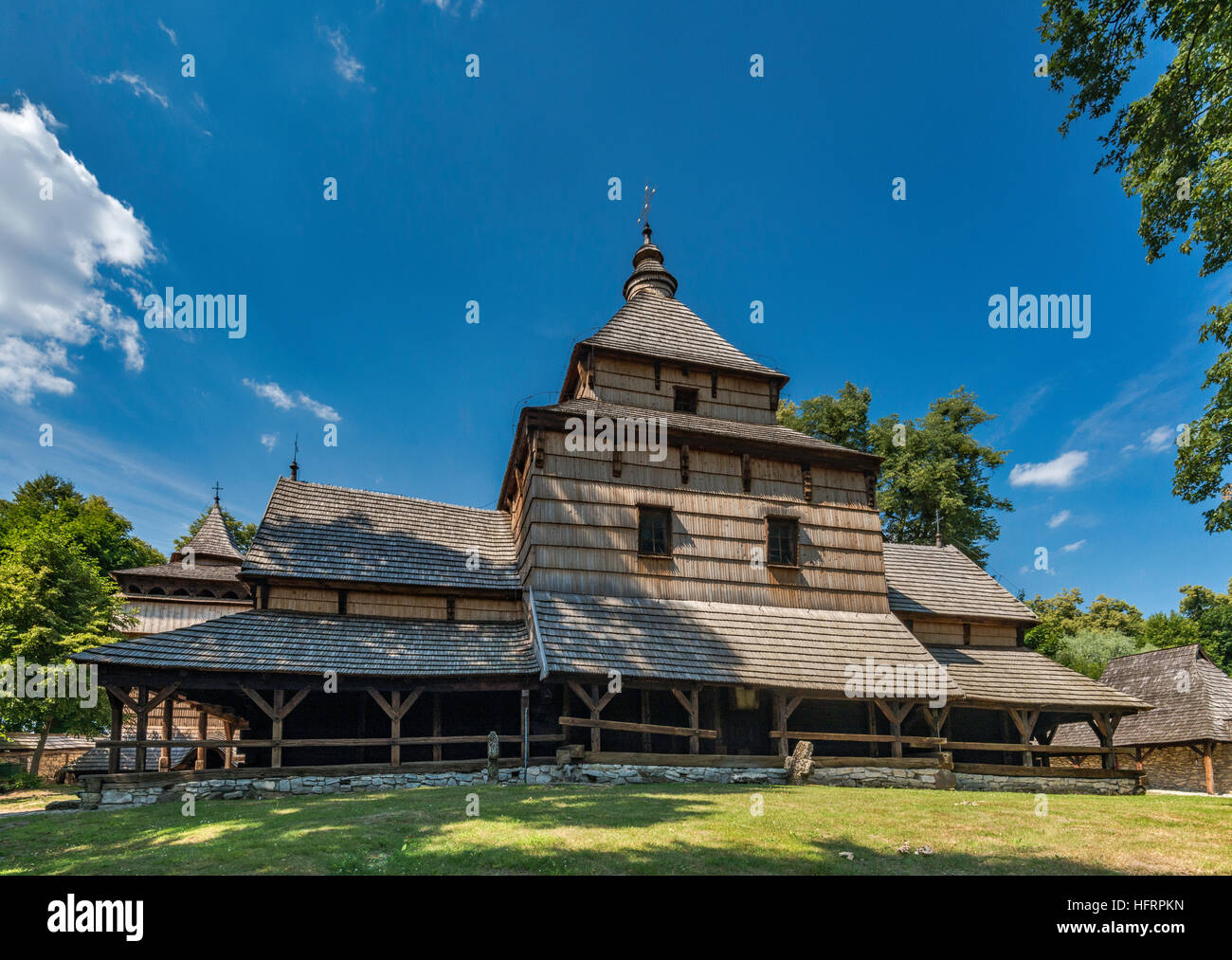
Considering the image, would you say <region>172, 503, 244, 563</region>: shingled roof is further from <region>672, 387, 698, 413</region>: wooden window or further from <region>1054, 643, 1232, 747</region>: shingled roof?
<region>1054, 643, 1232, 747</region>: shingled roof

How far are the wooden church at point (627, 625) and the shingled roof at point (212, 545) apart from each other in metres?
16.4

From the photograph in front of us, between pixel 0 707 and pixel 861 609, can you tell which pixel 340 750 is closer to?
pixel 0 707

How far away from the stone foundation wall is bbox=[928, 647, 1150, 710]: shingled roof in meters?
3.16

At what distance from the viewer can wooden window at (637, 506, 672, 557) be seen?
17.7 meters

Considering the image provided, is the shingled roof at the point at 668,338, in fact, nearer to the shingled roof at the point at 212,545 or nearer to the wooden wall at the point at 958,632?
the wooden wall at the point at 958,632

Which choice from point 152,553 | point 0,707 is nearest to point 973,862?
point 0,707

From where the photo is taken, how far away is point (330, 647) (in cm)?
1549

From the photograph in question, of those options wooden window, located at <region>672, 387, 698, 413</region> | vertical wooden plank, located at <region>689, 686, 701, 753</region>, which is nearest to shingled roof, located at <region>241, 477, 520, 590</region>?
vertical wooden plank, located at <region>689, 686, 701, 753</region>

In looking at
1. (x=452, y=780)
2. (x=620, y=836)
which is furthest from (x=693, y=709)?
(x=620, y=836)

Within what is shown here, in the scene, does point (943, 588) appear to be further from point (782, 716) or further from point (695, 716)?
point (695, 716)

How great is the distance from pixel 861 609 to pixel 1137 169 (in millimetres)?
12059

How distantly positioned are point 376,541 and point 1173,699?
29.9 metres

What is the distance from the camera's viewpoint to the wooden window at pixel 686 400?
20.8 m
